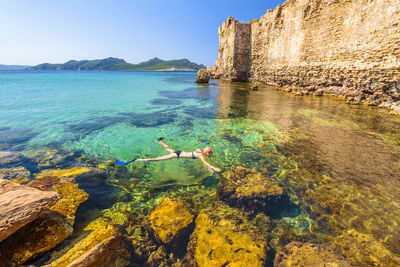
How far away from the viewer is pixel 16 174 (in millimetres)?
4203

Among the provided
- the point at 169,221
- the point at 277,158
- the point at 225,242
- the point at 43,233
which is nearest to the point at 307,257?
the point at 225,242

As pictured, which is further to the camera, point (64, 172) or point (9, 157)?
point (9, 157)

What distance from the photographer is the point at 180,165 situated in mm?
5043

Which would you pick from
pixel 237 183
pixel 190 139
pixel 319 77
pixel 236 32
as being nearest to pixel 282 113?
pixel 190 139

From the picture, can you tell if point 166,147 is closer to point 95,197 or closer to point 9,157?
point 95,197

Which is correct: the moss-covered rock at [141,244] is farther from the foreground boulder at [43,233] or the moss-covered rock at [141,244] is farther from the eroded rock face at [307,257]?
the eroded rock face at [307,257]

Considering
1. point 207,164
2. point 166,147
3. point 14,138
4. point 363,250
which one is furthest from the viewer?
point 14,138

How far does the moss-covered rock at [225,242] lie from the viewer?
2.43 meters

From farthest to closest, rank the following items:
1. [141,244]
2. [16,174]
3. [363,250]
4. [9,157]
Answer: [9,157]
[16,174]
[141,244]
[363,250]

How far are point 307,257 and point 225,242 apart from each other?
1123 mm

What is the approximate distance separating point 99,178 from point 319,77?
1783 centimetres

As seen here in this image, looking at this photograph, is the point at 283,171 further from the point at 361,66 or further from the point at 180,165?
the point at 361,66

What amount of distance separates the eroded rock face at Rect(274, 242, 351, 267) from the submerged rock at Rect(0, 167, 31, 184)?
17.9ft

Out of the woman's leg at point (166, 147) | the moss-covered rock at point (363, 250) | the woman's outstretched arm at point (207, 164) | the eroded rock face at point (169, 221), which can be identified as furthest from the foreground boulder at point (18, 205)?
the moss-covered rock at point (363, 250)
